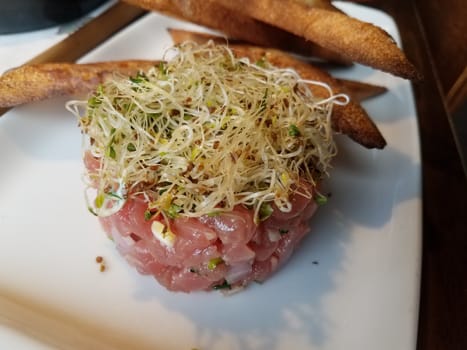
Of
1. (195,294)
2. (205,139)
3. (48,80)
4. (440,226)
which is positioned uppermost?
(205,139)

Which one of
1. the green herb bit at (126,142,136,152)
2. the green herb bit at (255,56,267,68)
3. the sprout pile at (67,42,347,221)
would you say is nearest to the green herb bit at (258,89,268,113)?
the sprout pile at (67,42,347,221)

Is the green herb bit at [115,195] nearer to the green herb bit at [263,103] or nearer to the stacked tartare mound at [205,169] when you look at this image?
the stacked tartare mound at [205,169]

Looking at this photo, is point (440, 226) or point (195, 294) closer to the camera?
point (195, 294)

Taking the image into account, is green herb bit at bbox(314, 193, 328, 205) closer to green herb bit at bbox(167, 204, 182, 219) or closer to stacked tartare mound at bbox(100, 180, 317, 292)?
stacked tartare mound at bbox(100, 180, 317, 292)

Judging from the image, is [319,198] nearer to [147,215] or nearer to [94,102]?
[147,215]

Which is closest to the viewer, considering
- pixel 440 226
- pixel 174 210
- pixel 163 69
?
pixel 174 210

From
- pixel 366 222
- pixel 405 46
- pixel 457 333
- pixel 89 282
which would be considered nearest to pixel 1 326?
pixel 89 282

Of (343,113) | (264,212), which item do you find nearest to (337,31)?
(343,113)

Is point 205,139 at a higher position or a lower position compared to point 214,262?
higher
